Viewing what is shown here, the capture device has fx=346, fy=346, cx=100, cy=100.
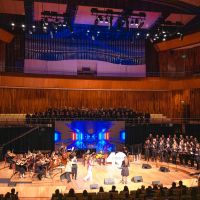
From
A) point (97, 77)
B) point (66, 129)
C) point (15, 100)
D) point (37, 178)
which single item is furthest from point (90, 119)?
point (37, 178)

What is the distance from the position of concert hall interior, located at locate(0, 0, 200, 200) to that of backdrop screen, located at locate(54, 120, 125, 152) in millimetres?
55

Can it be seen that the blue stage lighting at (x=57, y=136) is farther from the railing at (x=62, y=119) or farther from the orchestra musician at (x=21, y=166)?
the orchestra musician at (x=21, y=166)

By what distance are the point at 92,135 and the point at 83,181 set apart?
6856mm

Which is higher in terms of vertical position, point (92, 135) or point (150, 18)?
point (150, 18)

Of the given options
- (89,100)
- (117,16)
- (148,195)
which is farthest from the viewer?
(89,100)

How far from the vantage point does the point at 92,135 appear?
19.1 meters

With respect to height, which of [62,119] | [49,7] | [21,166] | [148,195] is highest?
[49,7]

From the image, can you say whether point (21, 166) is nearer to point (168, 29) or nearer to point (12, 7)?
point (12, 7)

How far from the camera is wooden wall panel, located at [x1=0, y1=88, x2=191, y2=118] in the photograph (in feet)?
64.8

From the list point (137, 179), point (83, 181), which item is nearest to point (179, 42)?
point (137, 179)

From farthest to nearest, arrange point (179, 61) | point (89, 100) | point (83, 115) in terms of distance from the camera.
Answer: point (179, 61) < point (89, 100) < point (83, 115)

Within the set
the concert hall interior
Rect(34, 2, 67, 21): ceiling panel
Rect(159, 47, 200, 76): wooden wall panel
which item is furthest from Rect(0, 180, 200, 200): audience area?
Result: Rect(159, 47, 200, 76): wooden wall panel

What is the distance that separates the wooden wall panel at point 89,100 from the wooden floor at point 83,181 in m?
4.89

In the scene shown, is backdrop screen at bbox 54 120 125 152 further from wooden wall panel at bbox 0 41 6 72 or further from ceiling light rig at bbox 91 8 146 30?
ceiling light rig at bbox 91 8 146 30
